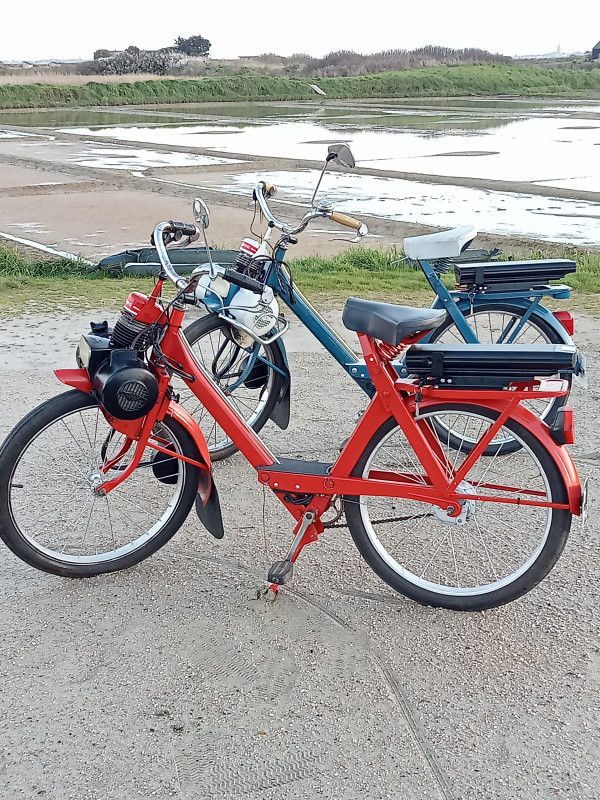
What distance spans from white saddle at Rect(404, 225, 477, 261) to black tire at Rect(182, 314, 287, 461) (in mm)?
840

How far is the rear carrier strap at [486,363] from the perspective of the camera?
2945mm

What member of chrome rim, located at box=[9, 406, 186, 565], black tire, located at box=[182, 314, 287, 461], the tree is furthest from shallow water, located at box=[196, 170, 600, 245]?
the tree

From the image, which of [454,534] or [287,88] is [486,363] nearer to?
[454,534]

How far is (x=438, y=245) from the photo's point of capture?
4.33 m

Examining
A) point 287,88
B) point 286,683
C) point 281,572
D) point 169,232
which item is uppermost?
point 287,88

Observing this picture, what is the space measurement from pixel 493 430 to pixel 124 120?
33840 millimetres

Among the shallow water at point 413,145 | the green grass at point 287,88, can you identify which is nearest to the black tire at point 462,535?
the shallow water at point 413,145

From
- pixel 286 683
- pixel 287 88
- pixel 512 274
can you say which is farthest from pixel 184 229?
pixel 287 88

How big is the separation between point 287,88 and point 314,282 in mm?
46676

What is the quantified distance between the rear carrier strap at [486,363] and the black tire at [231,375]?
1.52 meters

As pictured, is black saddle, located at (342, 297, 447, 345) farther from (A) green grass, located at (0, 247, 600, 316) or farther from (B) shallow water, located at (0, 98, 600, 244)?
(B) shallow water, located at (0, 98, 600, 244)

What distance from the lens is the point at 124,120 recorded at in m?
34.2

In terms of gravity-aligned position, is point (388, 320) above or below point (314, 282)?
above

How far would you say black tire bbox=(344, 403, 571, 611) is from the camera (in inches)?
123
